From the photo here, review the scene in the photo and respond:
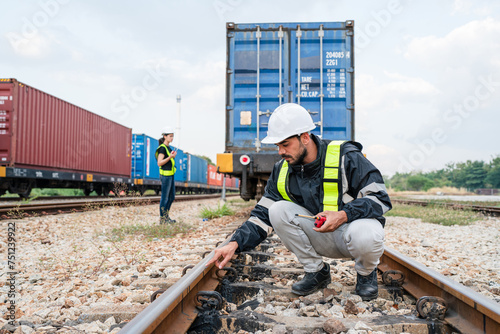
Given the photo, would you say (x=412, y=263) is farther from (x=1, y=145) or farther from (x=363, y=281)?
(x=1, y=145)

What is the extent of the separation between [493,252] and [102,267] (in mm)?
4252

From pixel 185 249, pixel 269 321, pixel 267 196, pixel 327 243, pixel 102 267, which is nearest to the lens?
pixel 269 321

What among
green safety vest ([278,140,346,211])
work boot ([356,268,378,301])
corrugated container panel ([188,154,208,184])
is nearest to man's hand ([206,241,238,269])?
green safety vest ([278,140,346,211])

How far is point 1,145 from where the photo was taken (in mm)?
10477

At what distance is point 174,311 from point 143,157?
61.2 ft

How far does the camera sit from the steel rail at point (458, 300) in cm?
168

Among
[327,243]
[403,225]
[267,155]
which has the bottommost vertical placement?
[403,225]

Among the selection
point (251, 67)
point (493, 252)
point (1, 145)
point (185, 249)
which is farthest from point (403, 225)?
point (1, 145)

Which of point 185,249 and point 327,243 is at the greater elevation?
point 327,243

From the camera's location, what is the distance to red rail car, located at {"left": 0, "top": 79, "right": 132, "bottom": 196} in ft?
34.6

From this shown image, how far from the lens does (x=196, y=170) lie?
28.3m

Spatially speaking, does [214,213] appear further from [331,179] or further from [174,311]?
[174,311]

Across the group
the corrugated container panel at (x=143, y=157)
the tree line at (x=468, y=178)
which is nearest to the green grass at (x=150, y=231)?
the corrugated container panel at (x=143, y=157)

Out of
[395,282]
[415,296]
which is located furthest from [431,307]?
[395,282]
